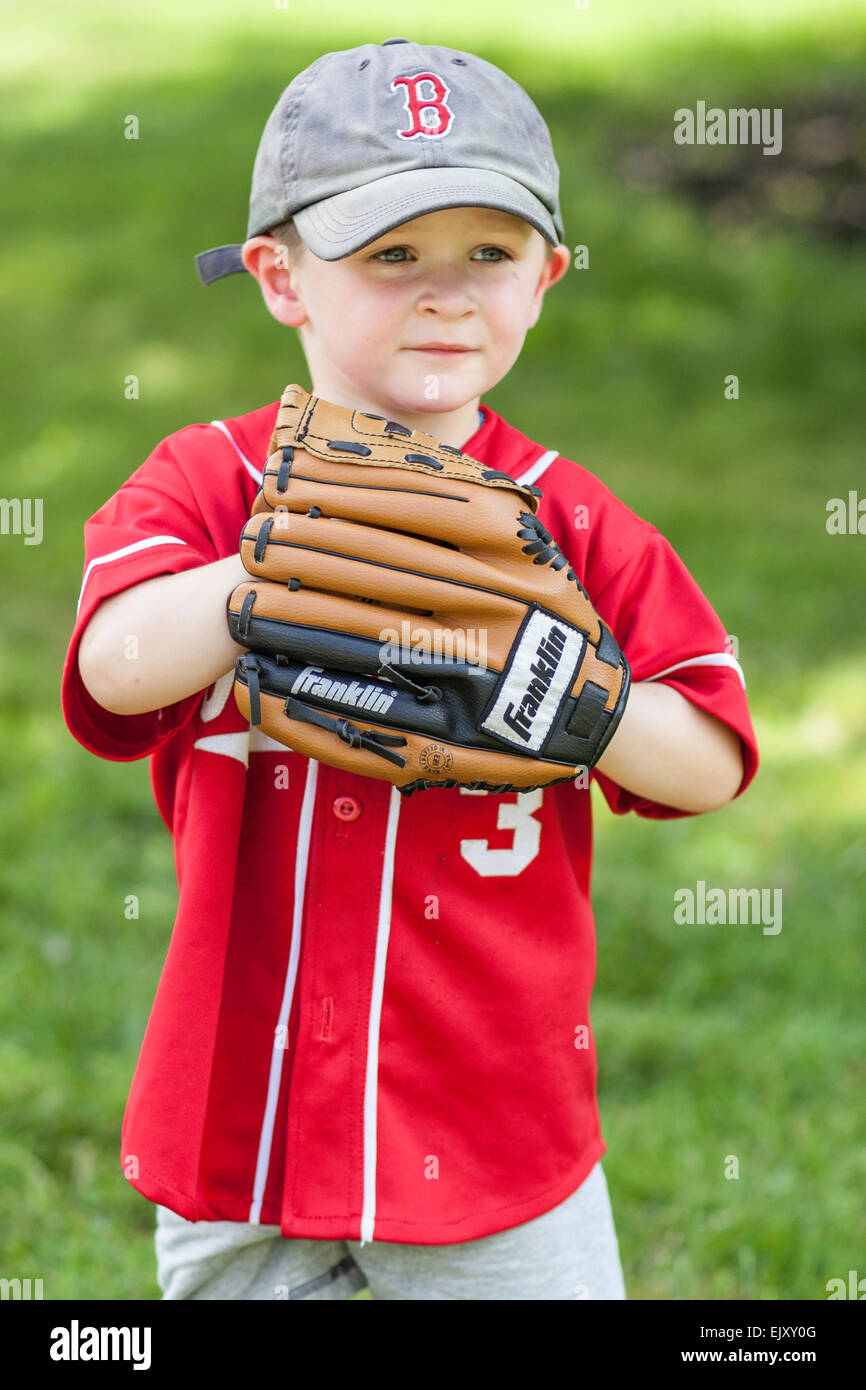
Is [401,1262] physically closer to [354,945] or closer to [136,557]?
[354,945]

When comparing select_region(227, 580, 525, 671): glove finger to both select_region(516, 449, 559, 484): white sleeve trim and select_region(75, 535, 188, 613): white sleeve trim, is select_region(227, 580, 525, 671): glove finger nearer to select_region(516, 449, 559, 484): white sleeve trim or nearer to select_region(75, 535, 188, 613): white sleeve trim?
select_region(75, 535, 188, 613): white sleeve trim

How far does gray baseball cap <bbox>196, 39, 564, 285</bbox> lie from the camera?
1422 millimetres

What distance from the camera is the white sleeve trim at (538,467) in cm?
160

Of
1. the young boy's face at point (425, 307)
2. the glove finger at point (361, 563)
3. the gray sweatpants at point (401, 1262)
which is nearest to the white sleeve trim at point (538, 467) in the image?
the young boy's face at point (425, 307)

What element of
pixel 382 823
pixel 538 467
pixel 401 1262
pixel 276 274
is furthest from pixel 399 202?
pixel 401 1262

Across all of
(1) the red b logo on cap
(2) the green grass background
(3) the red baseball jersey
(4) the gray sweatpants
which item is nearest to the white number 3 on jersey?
(3) the red baseball jersey

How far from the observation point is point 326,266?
4.89 feet

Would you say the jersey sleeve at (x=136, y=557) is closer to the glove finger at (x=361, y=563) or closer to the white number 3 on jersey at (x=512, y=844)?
the glove finger at (x=361, y=563)

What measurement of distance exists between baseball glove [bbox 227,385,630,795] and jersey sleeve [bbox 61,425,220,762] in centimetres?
10

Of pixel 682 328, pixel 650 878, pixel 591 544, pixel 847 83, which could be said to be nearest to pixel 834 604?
pixel 650 878

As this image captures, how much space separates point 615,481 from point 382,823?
4580 millimetres

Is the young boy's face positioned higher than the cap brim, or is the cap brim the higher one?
the cap brim

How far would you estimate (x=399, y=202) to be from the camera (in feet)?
4.63

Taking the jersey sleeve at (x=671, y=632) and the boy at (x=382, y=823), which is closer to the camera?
the boy at (x=382, y=823)
